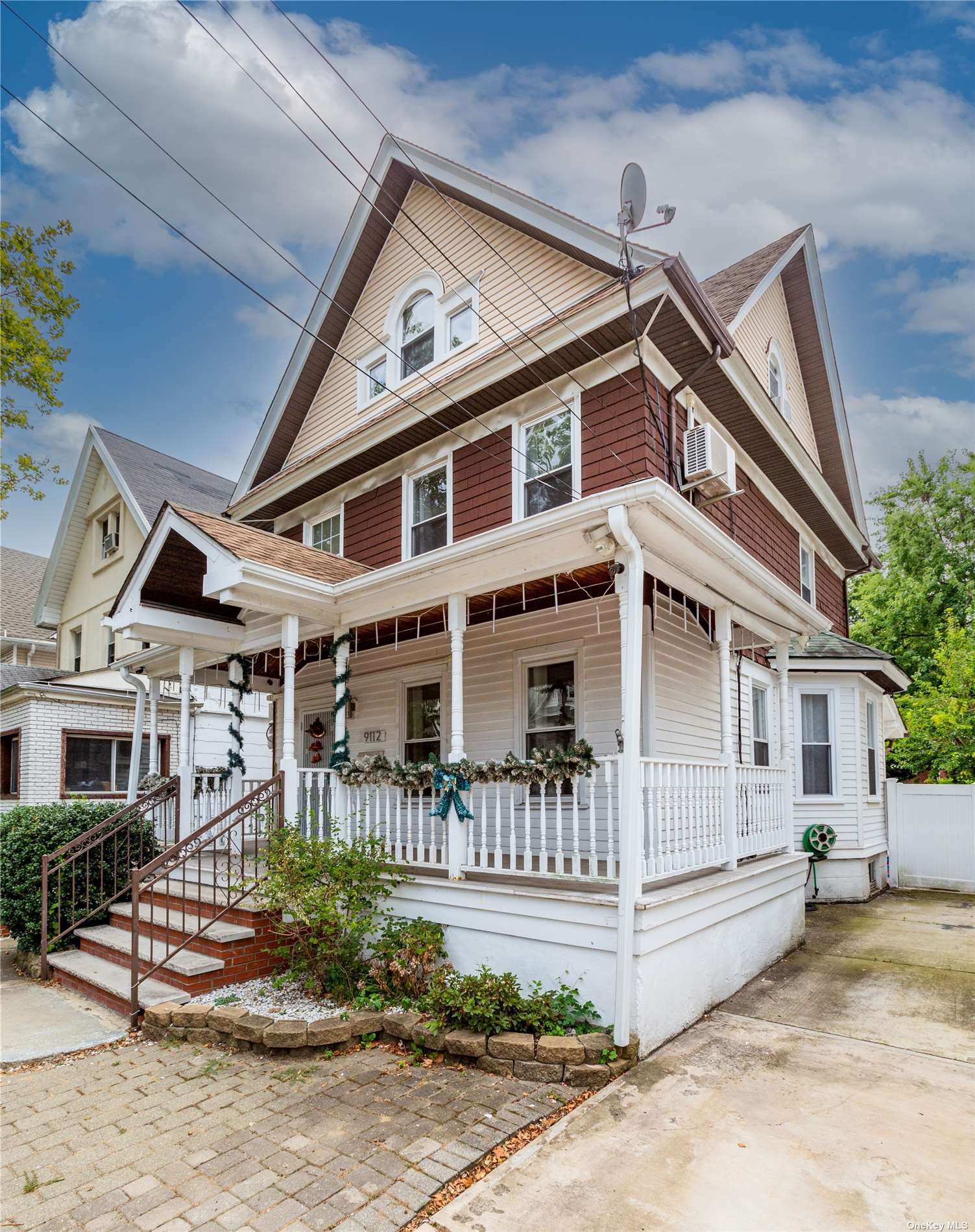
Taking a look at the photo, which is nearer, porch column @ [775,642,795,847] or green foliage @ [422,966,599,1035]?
green foliage @ [422,966,599,1035]

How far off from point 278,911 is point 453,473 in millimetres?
5452

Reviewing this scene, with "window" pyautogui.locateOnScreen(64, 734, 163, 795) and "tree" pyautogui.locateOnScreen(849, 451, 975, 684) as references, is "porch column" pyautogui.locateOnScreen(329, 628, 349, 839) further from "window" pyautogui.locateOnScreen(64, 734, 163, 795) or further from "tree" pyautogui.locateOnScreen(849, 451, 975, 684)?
"tree" pyautogui.locateOnScreen(849, 451, 975, 684)

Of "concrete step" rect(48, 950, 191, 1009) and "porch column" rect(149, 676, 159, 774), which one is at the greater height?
"porch column" rect(149, 676, 159, 774)

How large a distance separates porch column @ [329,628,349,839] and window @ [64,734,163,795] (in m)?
8.88

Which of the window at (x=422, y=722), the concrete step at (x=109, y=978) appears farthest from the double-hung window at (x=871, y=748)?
the concrete step at (x=109, y=978)

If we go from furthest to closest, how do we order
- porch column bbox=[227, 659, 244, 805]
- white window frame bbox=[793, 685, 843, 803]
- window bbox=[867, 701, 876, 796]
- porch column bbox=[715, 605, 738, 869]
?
window bbox=[867, 701, 876, 796]
white window frame bbox=[793, 685, 843, 803]
porch column bbox=[227, 659, 244, 805]
porch column bbox=[715, 605, 738, 869]

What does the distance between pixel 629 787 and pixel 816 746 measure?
7.56 m

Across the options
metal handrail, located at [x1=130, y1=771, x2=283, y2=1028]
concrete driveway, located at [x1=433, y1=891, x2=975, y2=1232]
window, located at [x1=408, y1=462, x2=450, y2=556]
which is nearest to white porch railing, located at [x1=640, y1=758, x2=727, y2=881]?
concrete driveway, located at [x1=433, y1=891, x2=975, y2=1232]

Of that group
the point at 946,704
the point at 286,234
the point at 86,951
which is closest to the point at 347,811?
the point at 86,951

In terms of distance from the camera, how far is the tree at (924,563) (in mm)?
21812

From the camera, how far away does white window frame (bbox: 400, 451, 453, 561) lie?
9430mm

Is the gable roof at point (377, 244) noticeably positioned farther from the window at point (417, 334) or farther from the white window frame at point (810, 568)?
Result: the white window frame at point (810, 568)

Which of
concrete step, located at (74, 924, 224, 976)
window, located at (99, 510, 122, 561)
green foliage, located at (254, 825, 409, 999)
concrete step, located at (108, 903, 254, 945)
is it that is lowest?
concrete step, located at (74, 924, 224, 976)

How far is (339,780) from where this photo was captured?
279 inches
